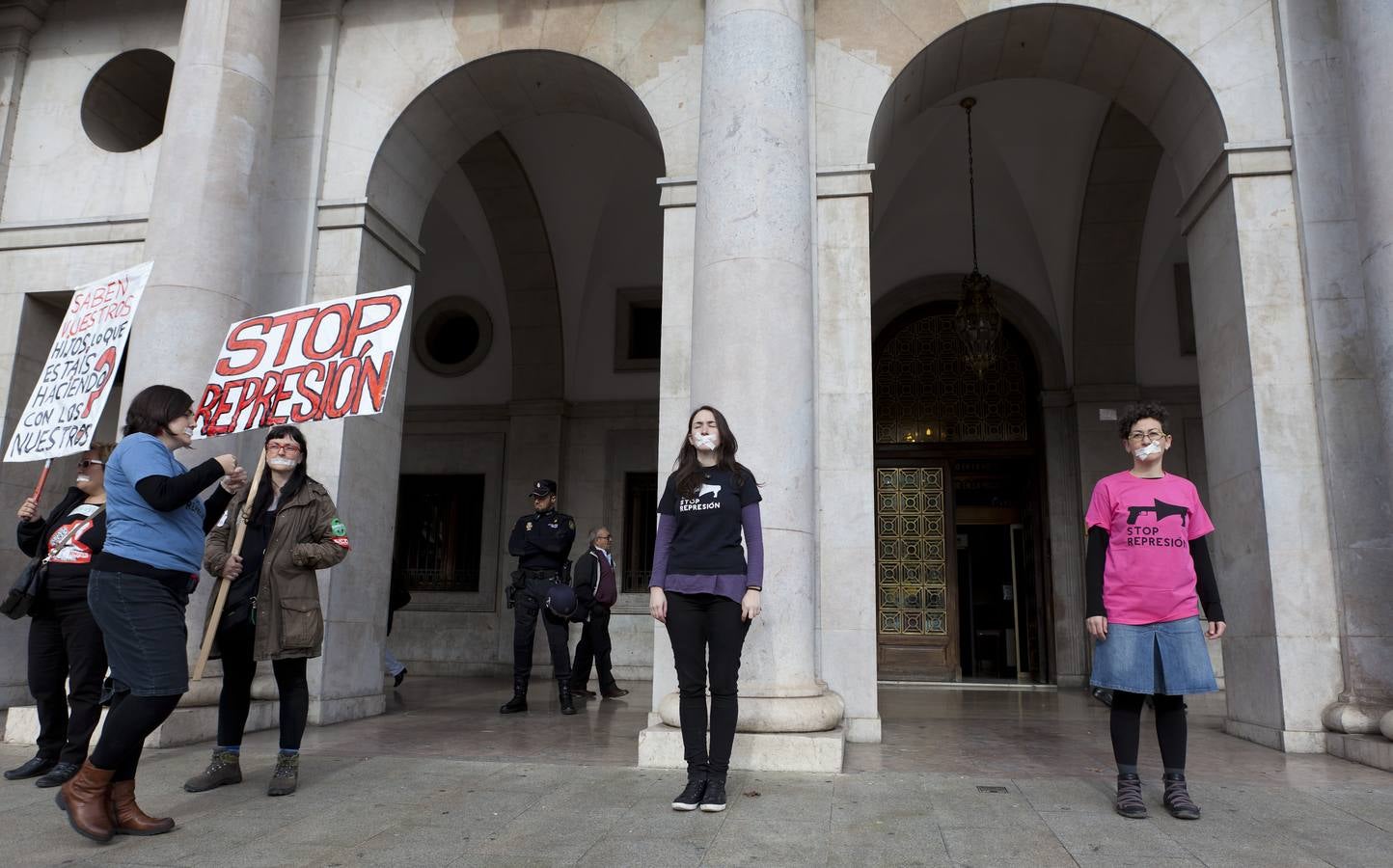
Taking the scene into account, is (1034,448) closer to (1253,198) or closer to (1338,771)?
(1253,198)

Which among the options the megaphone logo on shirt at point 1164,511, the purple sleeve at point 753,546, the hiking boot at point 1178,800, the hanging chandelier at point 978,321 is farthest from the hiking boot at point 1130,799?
the hanging chandelier at point 978,321

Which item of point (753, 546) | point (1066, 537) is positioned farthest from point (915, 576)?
point (753, 546)

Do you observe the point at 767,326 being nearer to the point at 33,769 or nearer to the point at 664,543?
the point at 664,543

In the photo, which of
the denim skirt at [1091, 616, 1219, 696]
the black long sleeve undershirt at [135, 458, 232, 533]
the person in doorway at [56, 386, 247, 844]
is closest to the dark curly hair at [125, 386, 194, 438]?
the person in doorway at [56, 386, 247, 844]

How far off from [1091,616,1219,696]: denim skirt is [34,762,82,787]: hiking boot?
5352mm

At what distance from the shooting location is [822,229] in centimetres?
750

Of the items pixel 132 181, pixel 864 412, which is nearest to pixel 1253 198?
pixel 864 412

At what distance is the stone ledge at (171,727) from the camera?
20.9ft

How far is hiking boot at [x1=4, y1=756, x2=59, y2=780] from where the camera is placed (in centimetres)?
523

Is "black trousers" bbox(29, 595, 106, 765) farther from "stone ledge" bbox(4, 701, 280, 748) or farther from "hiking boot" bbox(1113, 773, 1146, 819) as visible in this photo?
"hiking boot" bbox(1113, 773, 1146, 819)

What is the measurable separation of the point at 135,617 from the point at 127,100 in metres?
8.12

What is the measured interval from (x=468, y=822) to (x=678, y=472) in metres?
1.87

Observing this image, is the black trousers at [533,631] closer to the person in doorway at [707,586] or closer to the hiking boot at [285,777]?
the hiking boot at [285,777]

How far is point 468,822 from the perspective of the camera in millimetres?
4180
